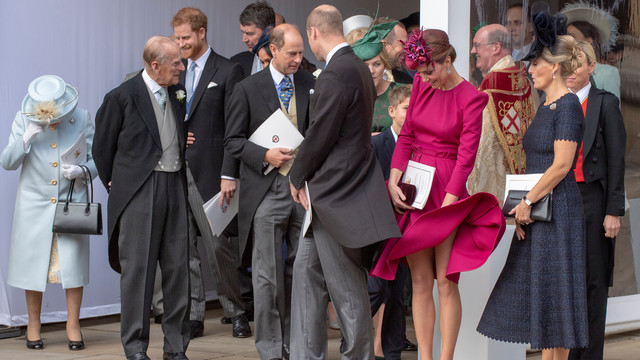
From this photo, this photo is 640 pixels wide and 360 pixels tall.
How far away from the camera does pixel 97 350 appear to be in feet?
18.5

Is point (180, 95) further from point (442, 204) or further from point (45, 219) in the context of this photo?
point (442, 204)

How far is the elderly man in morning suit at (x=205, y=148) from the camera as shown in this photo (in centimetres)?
587

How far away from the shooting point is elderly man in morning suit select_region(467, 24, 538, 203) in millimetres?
5031

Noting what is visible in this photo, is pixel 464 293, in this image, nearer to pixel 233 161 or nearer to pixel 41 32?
pixel 233 161

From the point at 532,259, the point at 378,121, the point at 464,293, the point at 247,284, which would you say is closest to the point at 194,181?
the point at 247,284

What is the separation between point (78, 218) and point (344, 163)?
2158 millimetres

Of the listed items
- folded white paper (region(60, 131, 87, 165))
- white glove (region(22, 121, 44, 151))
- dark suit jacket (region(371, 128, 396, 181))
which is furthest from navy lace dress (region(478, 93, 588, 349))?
white glove (region(22, 121, 44, 151))

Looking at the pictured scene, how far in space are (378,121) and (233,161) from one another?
0.99m

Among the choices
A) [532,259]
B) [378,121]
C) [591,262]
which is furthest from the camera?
[378,121]

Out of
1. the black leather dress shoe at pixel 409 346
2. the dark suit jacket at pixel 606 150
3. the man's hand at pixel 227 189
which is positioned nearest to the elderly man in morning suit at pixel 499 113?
the dark suit jacket at pixel 606 150

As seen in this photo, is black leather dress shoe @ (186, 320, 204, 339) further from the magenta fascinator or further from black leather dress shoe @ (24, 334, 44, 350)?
the magenta fascinator

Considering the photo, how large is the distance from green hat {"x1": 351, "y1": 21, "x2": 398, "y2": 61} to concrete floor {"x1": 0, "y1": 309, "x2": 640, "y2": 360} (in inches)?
70.6

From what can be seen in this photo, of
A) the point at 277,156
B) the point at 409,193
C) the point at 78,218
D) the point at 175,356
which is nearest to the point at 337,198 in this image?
the point at 409,193

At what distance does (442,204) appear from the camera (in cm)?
441
